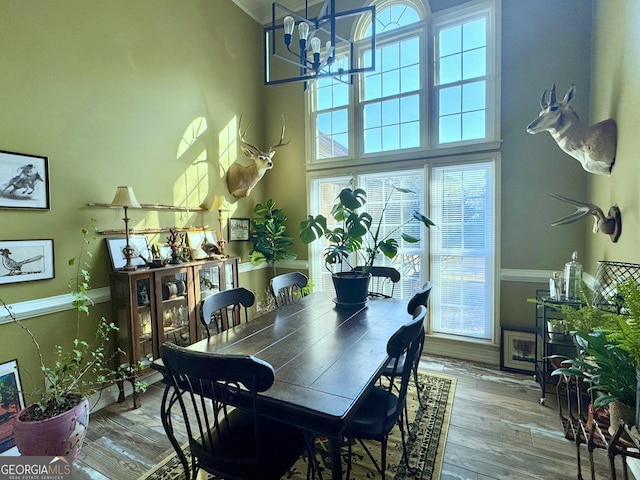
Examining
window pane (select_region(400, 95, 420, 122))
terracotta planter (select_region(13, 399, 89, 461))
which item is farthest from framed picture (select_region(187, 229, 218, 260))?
window pane (select_region(400, 95, 420, 122))

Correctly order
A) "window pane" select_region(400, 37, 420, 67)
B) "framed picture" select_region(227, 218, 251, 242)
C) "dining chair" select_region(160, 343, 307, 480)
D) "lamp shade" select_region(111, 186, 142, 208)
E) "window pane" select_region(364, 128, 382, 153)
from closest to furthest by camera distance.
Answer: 1. "dining chair" select_region(160, 343, 307, 480)
2. "lamp shade" select_region(111, 186, 142, 208)
3. "window pane" select_region(400, 37, 420, 67)
4. "window pane" select_region(364, 128, 382, 153)
5. "framed picture" select_region(227, 218, 251, 242)

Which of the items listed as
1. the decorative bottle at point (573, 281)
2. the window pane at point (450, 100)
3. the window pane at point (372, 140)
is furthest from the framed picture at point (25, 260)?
the decorative bottle at point (573, 281)

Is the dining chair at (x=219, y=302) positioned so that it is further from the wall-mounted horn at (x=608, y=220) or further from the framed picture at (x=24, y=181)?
the wall-mounted horn at (x=608, y=220)

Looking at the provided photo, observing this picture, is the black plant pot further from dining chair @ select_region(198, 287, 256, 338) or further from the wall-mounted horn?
the wall-mounted horn

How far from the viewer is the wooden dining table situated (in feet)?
4.01

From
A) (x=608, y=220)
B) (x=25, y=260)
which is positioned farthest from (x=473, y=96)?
(x=25, y=260)

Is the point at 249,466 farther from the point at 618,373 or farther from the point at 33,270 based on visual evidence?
the point at 33,270

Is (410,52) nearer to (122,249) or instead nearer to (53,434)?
(122,249)

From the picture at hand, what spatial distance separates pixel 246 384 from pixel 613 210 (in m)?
2.78

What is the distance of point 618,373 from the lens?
1327mm

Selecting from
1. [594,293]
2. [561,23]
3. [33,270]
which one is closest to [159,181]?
[33,270]

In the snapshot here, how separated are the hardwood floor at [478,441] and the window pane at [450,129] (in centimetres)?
263

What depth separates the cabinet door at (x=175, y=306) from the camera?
2.90 meters

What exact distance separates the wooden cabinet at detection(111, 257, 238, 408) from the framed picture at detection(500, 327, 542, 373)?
322 cm
